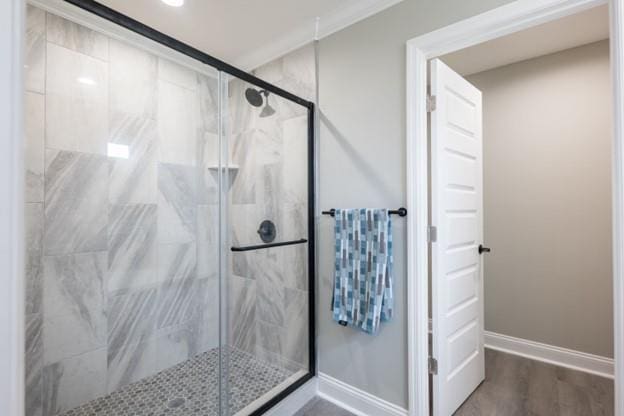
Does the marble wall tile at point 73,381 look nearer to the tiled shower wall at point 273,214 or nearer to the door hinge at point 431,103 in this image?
the tiled shower wall at point 273,214

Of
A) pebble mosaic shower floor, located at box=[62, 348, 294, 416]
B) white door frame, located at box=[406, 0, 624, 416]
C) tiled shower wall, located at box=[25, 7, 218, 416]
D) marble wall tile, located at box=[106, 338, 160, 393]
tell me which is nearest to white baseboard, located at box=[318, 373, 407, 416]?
white door frame, located at box=[406, 0, 624, 416]

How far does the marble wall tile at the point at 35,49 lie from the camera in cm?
158

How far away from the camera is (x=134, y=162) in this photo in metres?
2.03

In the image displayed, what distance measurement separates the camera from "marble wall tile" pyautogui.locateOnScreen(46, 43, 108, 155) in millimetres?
1687

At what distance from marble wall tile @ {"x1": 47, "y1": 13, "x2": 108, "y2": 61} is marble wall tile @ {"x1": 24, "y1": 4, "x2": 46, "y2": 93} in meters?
0.04

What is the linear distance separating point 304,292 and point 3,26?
180 centimetres

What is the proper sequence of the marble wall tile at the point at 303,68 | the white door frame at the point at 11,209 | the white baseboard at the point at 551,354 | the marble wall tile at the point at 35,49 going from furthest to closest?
the white baseboard at the point at 551,354
the marble wall tile at the point at 303,68
the marble wall tile at the point at 35,49
the white door frame at the point at 11,209

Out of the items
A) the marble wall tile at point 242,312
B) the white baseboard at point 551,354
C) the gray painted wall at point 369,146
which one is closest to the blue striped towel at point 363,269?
the gray painted wall at point 369,146

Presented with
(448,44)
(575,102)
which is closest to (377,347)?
(448,44)

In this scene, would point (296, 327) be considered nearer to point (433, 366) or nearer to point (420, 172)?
point (433, 366)

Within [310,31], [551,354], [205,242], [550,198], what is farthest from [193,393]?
[550,198]

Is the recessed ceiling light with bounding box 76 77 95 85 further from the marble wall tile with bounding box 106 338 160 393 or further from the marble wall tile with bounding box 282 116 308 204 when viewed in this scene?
the marble wall tile with bounding box 106 338 160 393

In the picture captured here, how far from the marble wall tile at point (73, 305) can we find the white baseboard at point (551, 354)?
3.07m

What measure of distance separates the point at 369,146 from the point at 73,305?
6.57 feet
